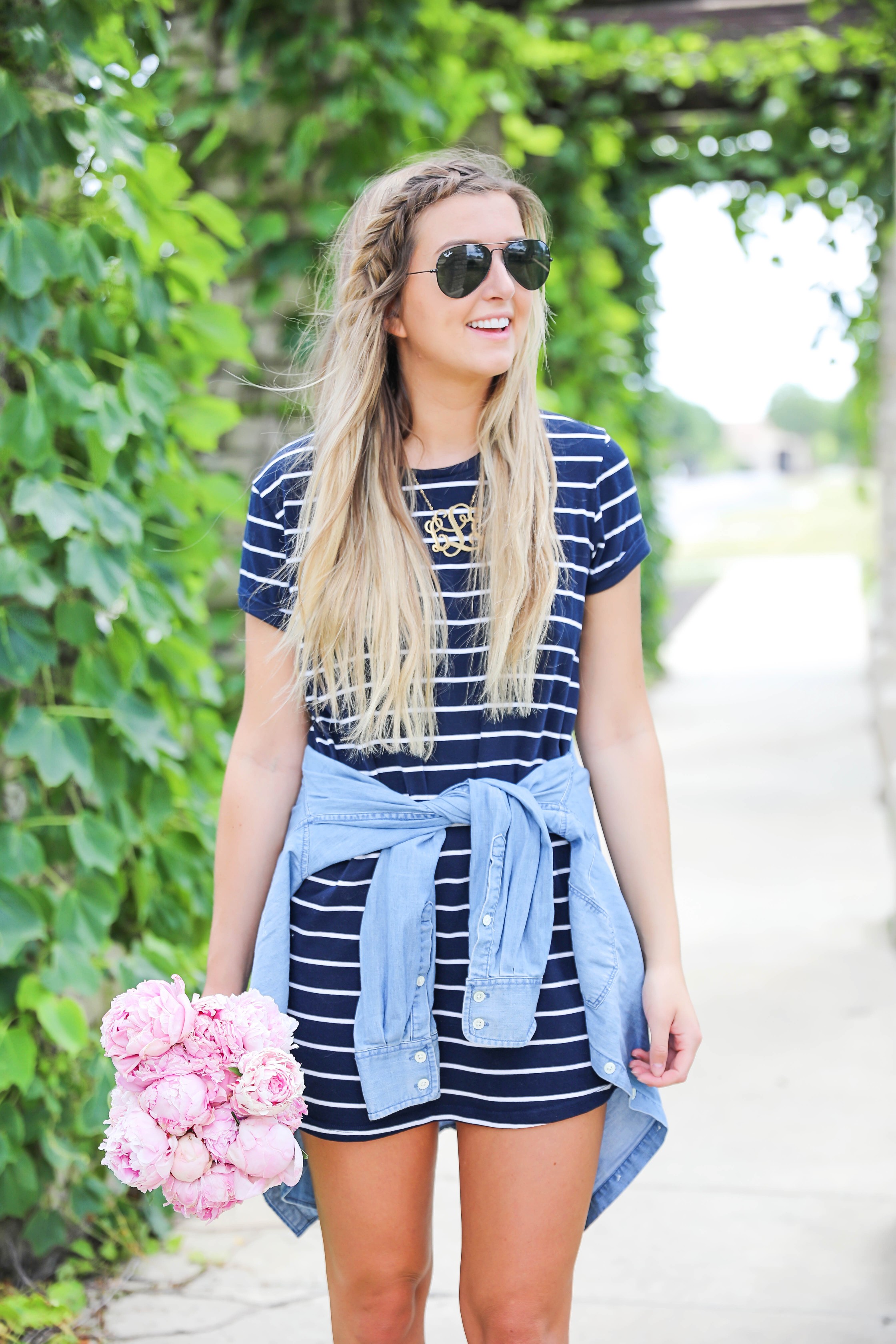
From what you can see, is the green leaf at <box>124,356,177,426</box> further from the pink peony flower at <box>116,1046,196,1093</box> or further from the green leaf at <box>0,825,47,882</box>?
the pink peony flower at <box>116,1046,196,1093</box>

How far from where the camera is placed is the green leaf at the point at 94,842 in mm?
2139

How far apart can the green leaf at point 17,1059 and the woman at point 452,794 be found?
28.3 inches

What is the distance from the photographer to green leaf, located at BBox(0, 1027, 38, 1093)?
6.73 feet

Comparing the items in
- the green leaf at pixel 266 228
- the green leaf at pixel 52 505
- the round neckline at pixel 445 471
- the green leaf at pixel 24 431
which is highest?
→ the green leaf at pixel 266 228

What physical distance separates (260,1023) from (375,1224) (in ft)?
1.15

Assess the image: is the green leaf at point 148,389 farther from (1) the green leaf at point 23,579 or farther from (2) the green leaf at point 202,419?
(1) the green leaf at point 23,579

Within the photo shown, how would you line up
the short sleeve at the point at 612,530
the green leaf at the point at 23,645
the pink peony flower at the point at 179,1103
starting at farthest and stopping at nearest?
the green leaf at the point at 23,645 → the short sleeve at the point at 612,530 → the pink peony flower at the point at 179,1103

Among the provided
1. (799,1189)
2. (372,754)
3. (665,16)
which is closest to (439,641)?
(372,754)

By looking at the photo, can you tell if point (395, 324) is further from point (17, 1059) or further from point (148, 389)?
point (17, 1059)

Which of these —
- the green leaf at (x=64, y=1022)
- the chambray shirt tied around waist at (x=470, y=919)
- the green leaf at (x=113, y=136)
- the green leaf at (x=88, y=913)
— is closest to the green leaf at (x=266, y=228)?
the green leaf at (x=113, y=136)

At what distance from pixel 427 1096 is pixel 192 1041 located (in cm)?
30

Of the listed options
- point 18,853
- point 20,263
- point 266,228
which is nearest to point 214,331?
point 20,263

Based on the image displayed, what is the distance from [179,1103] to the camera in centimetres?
120

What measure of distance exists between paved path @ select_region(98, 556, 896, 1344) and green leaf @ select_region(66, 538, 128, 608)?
127 cm
